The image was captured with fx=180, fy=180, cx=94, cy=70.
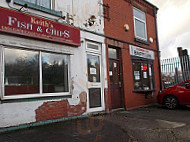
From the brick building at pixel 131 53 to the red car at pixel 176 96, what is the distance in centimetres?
112

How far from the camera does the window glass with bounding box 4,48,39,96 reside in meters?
4.97

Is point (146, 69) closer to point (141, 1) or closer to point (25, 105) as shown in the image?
point (141, 1)

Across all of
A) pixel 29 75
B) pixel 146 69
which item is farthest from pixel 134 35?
pixel 29 75

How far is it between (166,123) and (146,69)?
5.14 metres

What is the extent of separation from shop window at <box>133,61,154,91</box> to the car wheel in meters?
1.43

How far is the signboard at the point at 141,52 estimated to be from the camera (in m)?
9.48

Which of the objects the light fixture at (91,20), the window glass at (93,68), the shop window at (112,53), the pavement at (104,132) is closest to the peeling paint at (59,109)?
the pavement at (104,132)

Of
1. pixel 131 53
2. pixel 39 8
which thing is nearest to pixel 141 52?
pixel 131 53

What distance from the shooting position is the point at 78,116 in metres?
6.43

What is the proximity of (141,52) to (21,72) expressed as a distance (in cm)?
690

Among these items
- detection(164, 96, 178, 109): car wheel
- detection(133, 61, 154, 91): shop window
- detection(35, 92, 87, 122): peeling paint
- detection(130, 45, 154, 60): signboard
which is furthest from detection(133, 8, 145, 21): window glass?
detection(35, 92, 87, 122): peeling paint

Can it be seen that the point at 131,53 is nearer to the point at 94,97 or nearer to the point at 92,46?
the point at 92,46

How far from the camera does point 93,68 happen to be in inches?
291

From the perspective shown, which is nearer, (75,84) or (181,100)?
Result: (75,84)
